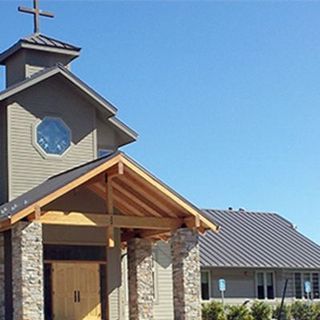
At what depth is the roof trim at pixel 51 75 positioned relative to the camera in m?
23.6

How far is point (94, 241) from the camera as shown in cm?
2438

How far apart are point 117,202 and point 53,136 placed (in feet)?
8.61

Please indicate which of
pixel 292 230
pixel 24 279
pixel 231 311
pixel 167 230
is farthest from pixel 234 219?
pixel 24 279

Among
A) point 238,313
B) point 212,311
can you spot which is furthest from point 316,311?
point 212,311

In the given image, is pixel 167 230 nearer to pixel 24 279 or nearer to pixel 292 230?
pixel 24 279

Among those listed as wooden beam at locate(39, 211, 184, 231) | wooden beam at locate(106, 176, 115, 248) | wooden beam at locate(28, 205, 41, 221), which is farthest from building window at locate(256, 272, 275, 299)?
wooden beam at locate(28, 205, 41, 221)

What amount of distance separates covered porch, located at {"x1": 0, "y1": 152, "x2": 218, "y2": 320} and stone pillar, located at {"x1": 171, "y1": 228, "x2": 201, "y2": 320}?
1.1 inches

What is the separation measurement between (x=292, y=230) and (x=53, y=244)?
18.9m

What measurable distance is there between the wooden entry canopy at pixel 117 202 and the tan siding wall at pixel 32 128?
0.59 m

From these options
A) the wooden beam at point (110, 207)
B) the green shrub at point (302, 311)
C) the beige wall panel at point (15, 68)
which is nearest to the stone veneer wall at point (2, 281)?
the wooden beam at point (110, 207)

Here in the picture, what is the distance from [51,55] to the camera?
25.8m

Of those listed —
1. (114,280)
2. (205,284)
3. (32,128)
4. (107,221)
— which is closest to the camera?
(107,221)

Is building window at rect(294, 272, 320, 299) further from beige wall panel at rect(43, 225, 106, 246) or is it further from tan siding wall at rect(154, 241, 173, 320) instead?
beige wall panel at rect(43, 225, 106, 246)

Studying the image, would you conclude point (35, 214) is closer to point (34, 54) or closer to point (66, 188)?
point (66, 188)
